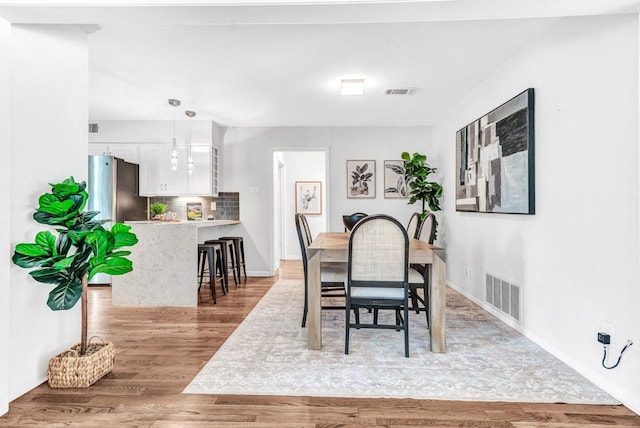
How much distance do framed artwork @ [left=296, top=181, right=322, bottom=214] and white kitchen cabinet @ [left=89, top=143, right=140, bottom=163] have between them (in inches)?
131

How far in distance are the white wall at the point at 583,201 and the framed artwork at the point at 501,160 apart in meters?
0.08

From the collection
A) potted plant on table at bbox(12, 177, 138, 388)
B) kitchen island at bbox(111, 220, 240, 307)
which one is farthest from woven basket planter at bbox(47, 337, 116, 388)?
kitchen island at bbox(111, 220, 240, 307)

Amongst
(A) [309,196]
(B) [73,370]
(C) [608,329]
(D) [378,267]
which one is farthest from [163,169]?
(C) [608,329]

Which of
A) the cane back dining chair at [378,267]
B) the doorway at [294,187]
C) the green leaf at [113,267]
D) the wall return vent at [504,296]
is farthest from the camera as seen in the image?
the doorway at [294,187]

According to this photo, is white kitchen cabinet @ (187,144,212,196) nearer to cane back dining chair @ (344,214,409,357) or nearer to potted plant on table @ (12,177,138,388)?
potted plant on table @ (12,177,138,388)

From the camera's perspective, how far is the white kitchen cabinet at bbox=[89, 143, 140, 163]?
18.2 ft

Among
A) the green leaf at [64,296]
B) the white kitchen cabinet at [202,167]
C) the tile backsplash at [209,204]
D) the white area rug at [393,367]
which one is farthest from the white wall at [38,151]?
the tile backsplash at [209,204]

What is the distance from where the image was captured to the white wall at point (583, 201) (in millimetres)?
1966

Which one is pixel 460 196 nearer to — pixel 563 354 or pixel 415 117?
pixel 415 117

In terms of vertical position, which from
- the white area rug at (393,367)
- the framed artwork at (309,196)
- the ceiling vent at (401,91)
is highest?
the ceiling vent at (401,91)

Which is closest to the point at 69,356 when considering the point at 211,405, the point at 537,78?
the point at 211,405

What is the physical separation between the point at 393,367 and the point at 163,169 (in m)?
4.55

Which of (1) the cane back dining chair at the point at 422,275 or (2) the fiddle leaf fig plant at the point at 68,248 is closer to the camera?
(2) the fiddle leaf fig plant at the point at 68,248

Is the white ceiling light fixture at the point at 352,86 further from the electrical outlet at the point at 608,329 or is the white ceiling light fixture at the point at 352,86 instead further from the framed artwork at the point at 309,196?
the framed artwork at the point at 309,196
